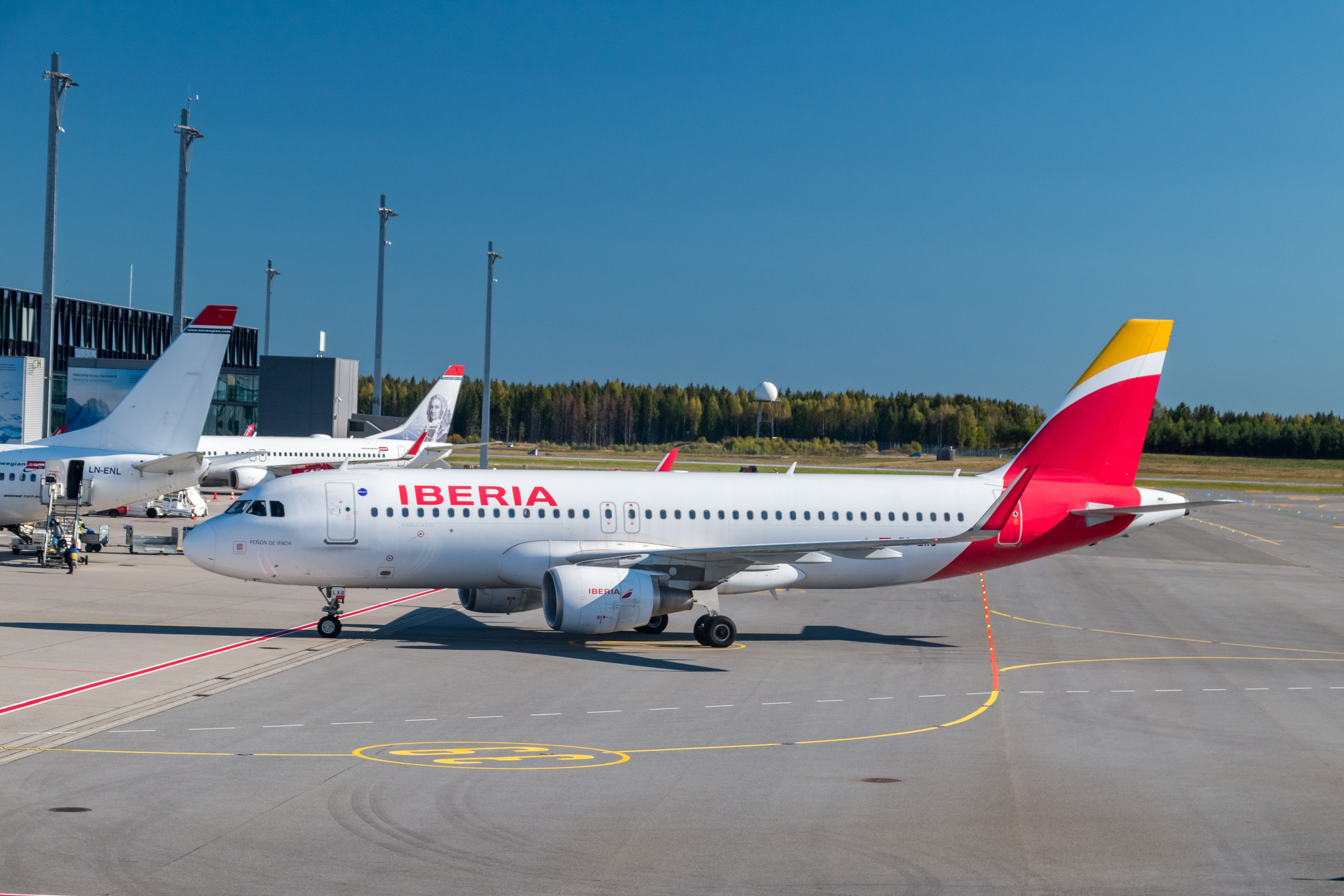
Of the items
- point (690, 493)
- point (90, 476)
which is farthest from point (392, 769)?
point (90, 476)

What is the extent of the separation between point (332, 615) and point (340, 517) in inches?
98.2

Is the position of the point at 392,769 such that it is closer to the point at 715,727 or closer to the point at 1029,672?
the point at 715,727

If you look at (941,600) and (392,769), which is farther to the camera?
(941,600)

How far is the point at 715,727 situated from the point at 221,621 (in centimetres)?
1595

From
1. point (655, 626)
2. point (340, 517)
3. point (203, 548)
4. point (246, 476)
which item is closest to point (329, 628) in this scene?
point (340, 517)

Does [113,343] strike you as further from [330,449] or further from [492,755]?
[492,755]

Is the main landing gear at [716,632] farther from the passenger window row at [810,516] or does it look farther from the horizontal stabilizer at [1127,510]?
the horizontal stabilizer at [1127,510]

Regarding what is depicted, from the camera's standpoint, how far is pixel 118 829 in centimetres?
1341

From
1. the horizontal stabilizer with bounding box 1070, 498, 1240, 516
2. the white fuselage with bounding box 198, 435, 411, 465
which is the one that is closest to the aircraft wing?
the horizontal stabilizer with bounding box 1070, 498, 1240, 516

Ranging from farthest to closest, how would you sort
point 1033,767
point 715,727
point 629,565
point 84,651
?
point 629,565 → point 84,651 → point 715,727 → point 1033,767

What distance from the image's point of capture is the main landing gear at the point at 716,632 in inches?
1107

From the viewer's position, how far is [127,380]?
81375 millimetres

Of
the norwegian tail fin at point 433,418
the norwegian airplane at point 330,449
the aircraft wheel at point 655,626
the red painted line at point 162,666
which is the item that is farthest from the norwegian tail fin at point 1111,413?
the norwegian tail fin at point 433,418

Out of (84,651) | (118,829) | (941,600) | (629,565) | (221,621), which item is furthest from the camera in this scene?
(941,600)
